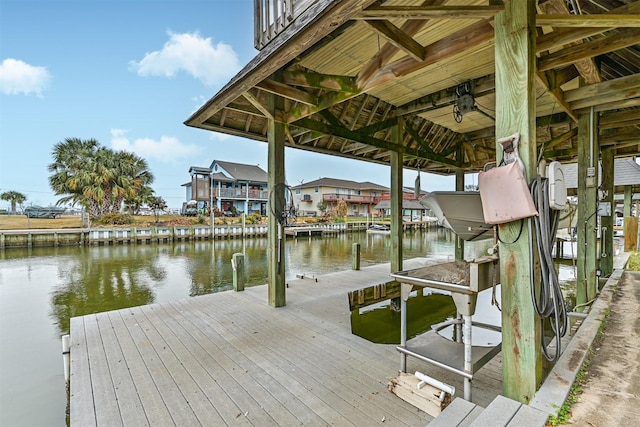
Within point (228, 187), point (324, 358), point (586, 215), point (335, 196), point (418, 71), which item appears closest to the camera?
point (324, 358)

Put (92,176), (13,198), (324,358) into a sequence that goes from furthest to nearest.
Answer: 1. (13,198)
2. (92,176)
3. (324,358)

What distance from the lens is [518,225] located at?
5.14 feet

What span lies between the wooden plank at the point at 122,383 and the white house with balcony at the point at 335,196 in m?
30.5

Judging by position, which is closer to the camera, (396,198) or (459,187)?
(396,198)

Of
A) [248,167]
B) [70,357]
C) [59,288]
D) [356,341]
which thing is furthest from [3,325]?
[248,167]

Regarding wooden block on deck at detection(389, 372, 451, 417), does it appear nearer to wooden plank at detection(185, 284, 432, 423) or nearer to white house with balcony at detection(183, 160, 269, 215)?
wooden plank at detection(185, 284, 432, 423)

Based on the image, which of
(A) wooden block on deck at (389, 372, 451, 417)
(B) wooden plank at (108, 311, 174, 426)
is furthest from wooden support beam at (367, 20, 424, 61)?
(B) wooden plank at (108, 311, 174, 426)

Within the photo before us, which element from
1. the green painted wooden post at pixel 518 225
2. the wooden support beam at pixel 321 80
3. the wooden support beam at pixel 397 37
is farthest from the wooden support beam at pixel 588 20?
the wooden support beam at pixel 321 80

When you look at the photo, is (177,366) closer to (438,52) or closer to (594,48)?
(438,52)

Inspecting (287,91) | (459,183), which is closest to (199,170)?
(459,183)

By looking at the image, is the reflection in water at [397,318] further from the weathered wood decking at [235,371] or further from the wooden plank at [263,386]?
the wooden plank at [263,386]

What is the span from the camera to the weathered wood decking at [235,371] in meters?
1.94

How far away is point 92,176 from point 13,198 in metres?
19.1

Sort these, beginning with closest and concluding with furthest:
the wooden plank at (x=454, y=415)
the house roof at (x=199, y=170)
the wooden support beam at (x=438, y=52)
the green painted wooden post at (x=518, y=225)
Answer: the wooden plank at (x=454, y=415)
the green painted wooden post at (x=518, y=225)
the wooden support beam at (x=438, y=52)
the house roof at (x=199, y=170)
